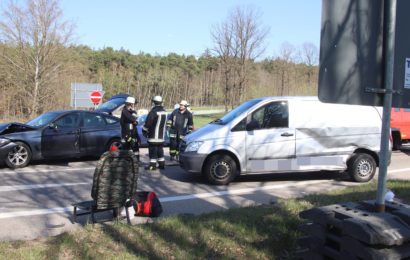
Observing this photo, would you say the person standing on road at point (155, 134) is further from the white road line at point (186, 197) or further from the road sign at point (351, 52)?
the road sign at point (351, 52)

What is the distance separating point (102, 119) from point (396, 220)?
11.5 m

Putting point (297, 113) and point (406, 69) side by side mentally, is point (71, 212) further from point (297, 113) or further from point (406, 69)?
point (406, 69)

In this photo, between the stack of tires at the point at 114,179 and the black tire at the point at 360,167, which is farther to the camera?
the black tire at the point at 360,167

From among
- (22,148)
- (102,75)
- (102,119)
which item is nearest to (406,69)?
(22,148)

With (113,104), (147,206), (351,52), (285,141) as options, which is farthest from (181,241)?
(113,104)

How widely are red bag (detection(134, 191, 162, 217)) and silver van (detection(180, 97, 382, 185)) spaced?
2.60 meters

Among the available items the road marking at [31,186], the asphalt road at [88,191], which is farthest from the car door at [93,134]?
the road marking at [31,186]

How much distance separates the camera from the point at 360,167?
9.86 metres

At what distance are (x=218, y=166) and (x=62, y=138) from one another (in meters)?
5.02

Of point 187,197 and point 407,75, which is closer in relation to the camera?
point 407,75

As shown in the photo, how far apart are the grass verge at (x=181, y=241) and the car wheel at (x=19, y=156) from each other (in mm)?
7205

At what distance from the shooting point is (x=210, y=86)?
7169cm

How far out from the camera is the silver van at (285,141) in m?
9.38

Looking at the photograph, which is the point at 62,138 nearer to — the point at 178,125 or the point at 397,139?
the point at 178,125
